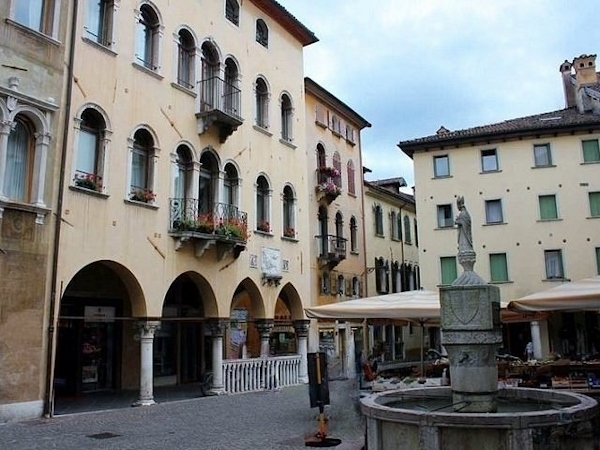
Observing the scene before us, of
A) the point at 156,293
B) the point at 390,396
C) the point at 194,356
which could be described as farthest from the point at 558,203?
the point at 390,396

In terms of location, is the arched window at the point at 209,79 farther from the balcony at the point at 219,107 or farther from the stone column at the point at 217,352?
the stone column at the point at 217,352

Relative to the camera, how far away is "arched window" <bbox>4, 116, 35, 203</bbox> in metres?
13.2

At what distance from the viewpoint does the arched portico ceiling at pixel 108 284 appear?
15.8 m

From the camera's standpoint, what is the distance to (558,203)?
27984 mm

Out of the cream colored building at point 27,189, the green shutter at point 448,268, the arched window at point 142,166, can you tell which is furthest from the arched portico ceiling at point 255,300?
the green shutter at point 448,268

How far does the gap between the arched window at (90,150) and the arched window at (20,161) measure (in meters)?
1.30

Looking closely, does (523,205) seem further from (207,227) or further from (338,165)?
(207,227)

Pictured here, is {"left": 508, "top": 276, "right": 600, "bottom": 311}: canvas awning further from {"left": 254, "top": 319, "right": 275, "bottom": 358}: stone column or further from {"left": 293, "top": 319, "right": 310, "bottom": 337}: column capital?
{"left": 293, "top": 319, "right": 310, "bottom": 337}: column capital

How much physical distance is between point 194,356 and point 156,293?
6.19m

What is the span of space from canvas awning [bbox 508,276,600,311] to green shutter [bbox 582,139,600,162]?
19607mm

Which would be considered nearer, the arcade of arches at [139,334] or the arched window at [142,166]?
the arcade of arches at [139,334]

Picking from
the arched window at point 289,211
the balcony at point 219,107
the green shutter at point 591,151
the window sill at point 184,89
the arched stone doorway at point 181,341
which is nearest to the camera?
the window sill at point 184,89

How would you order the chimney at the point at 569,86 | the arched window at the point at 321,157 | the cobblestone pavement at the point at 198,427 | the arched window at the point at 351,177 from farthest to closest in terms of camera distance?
the chimney at the point at 569,86 → the arched window at the point at 351,177 → the arched window at the point at 321,157 → the cobblestone pavement at the point at 198,427

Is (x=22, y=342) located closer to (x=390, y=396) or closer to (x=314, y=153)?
(x=390, y=396)
